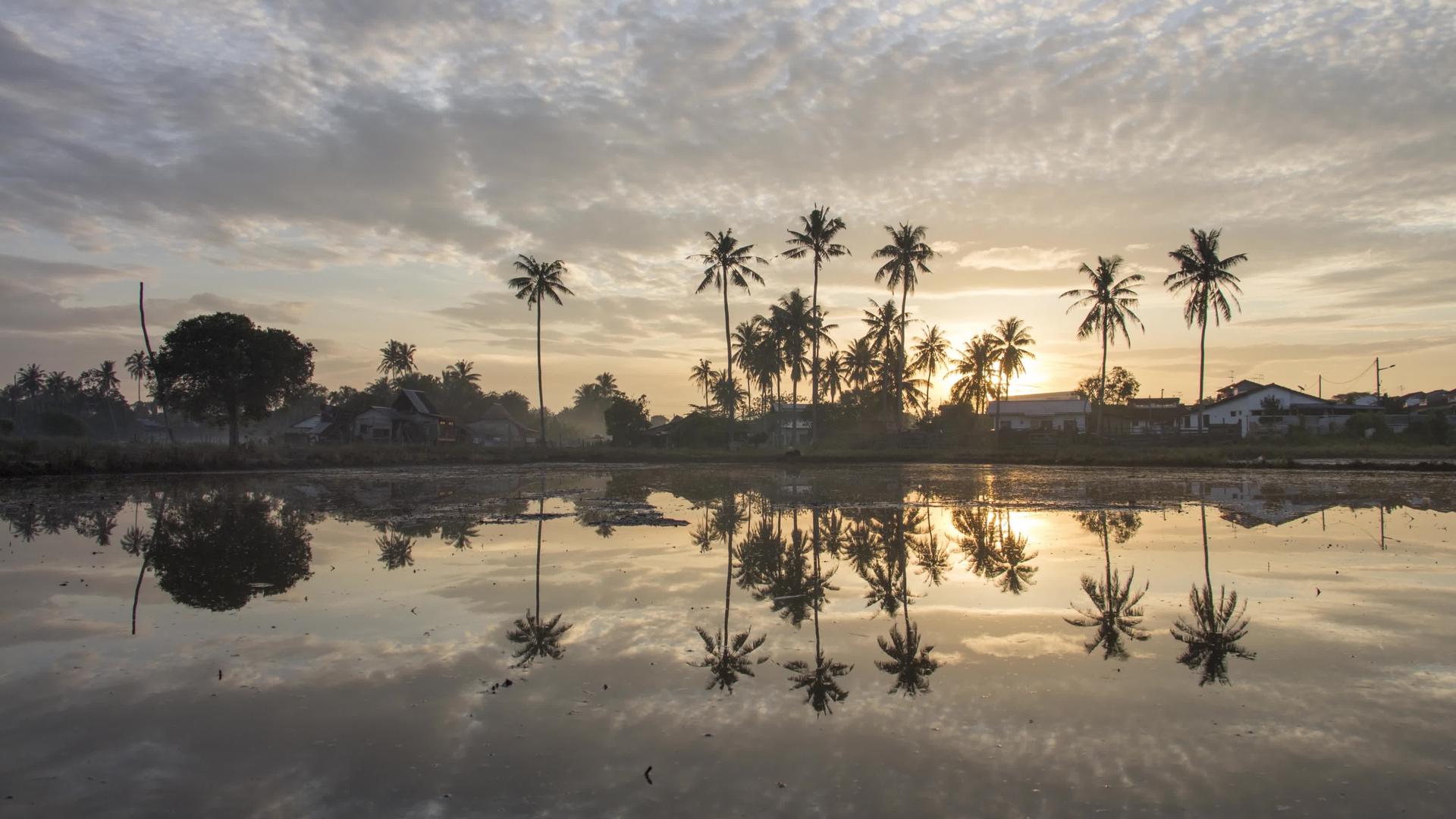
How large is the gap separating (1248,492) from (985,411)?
63.8 m

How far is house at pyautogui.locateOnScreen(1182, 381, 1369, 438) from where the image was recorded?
70875 millimetres

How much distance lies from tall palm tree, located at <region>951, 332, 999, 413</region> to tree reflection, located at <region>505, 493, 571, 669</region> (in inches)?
3048

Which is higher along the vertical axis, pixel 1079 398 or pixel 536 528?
pixel 1079 398

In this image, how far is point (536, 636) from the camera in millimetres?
9273

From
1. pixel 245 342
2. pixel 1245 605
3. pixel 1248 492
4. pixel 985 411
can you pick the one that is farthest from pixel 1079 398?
pixel 1245 605

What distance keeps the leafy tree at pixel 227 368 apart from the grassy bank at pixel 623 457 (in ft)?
31.8

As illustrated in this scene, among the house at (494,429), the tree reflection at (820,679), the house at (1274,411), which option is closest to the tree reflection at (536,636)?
the tree reflection at (820,679)

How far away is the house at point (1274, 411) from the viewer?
70875mm

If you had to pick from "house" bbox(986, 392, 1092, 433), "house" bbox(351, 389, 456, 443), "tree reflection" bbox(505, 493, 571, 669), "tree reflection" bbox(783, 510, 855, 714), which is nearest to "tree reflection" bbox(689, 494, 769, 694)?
"tree reflection" bbox(783, 510, 855, 714)

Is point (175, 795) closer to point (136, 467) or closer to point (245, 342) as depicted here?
point (136, 467)

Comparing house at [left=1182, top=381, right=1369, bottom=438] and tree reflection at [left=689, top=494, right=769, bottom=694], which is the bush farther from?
house at [left=1182, top=381, right=1369, bottom=438]

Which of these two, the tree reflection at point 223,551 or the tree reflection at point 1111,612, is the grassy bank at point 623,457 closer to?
the tree reflection at point 223,551

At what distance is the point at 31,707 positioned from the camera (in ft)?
23.2

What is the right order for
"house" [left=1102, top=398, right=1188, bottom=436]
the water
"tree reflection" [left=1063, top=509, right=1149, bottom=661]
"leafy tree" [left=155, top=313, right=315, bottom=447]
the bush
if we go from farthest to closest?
the bush, "house" [left=1102, top=398, right=1188, bottom=436], "leafy tree" [left=155, top=313, right=315, bottom=447], "tree reflection" [left=1063, top=509, right=1149, bottom=661], the water
